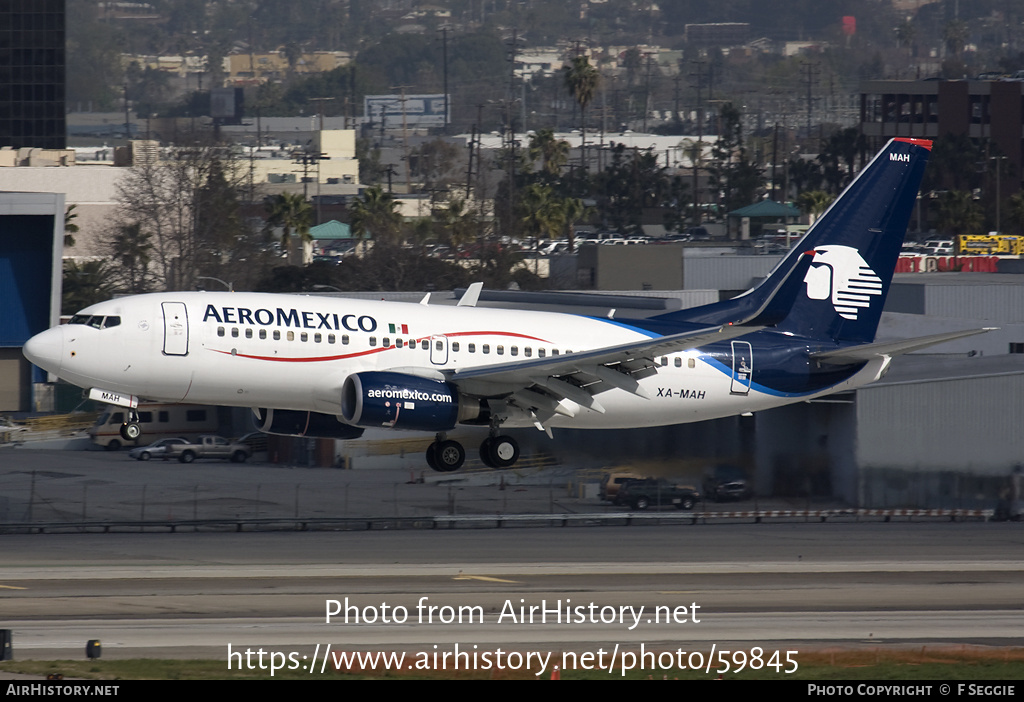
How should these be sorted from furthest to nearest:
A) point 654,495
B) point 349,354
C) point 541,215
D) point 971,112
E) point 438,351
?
point 971,112 → point 541,215 → point 654,495 → point 438,351 → point 349,354

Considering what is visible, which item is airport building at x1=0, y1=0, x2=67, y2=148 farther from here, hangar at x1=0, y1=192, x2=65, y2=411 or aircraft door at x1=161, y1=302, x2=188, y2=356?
aircraft door at x1=161, y1=302, x2=188, y2=356

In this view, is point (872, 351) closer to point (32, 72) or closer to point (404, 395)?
point (404, 395)

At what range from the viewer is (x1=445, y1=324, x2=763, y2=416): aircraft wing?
3722 centimetres

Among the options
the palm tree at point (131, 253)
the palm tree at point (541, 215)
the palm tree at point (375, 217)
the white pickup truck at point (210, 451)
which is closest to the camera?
the white pickup truck at point (210, 451)

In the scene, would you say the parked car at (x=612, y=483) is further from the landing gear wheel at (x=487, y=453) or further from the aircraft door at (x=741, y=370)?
the landing gear wheel at (x=487, y=453)

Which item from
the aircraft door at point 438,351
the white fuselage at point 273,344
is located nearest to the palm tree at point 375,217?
the white fuselage at point 273,344

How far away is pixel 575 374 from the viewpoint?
39.3 meters

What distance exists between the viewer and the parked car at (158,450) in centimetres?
6956

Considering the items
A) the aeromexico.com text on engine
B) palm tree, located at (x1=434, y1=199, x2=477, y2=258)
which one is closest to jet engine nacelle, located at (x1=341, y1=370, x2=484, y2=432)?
the aeromexico.com text on engine

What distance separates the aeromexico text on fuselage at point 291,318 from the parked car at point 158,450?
1337 inches

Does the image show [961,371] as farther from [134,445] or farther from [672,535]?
[134,445]

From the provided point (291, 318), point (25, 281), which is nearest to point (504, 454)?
point (291, 318)

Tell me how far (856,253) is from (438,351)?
15.6m

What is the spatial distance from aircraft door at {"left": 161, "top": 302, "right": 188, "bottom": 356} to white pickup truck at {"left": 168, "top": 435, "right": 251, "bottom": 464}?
32239mm
